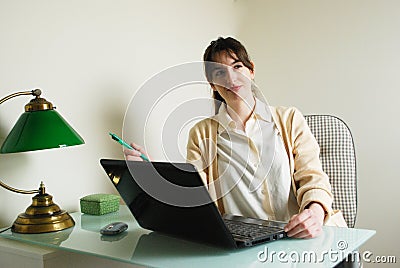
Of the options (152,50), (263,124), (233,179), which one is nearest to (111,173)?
(233,179)

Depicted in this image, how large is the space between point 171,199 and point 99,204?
504mm

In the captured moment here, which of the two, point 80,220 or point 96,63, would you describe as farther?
point 96,63

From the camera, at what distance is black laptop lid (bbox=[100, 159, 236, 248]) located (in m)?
0.97

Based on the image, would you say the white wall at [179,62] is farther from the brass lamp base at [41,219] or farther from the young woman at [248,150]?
the young woman at [248,150]

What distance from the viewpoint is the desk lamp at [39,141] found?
1277 mm

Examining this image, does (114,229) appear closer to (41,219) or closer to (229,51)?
(41,219)

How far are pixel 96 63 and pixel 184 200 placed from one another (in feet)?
2.75

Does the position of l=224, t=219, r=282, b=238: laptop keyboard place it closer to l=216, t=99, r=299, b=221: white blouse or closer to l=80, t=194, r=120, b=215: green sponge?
l=216, t=99, r=299, b=221: white blouse

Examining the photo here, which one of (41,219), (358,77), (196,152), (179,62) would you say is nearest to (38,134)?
(41,219)

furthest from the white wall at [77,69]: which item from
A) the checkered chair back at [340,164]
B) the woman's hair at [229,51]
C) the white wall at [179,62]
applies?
the checkered chair back at [340,164]

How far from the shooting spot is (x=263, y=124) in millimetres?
1557

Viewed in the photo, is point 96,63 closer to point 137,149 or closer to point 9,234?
point 137,149

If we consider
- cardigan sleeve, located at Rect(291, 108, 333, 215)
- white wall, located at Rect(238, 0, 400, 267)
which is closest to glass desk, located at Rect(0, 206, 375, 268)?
cardigan sleeve, located at Rect(291, 108, 333, 215)

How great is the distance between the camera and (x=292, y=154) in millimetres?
1504
